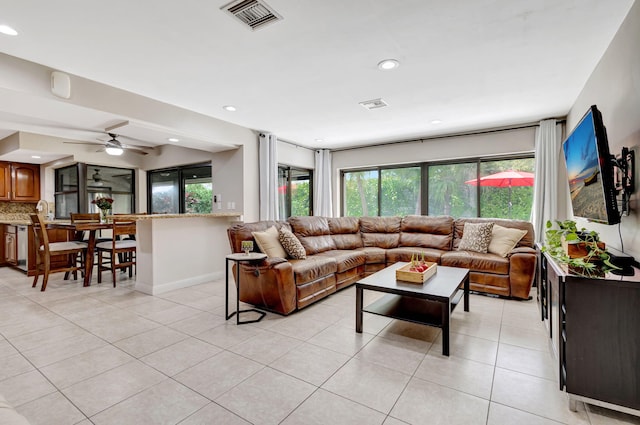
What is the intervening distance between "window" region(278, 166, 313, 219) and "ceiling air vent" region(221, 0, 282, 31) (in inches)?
157

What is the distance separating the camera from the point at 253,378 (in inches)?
77.9

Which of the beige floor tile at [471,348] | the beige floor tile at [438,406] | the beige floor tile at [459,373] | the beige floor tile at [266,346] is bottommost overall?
the beige floor tile at [438,406]

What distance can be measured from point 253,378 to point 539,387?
1790 millimetres

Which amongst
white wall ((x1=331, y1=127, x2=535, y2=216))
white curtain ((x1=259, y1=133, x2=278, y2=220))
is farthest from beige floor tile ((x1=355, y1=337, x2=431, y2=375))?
white wall ((x1=331, y1=127, x2=535, y2=216))

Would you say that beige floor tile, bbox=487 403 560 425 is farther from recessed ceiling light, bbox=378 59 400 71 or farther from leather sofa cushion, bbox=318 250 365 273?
recessed ceiling light, bbox=378 59 400 71

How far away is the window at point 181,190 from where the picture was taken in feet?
18.6

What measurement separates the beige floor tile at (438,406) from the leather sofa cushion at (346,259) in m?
2.05

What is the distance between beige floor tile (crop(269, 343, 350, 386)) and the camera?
2007mm

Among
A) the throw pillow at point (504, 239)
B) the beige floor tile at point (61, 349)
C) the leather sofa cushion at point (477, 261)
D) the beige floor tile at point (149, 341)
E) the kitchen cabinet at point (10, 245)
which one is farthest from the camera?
the kitchen cabinet at point (10, 245)

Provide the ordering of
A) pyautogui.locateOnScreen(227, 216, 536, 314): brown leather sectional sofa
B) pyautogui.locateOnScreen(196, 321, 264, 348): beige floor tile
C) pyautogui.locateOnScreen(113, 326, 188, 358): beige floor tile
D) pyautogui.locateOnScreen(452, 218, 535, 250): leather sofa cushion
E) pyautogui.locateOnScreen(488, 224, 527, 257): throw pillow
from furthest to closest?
pyautogui.locateOnScreen(452, 218, 535, 250): leather sofa cushion, pyautogui.locateOnScreen(488, 224, 527, 257): throw pillow, pyautogui.locateOnScreen(227, 216, 536, 314): brown leather sectional sofa, pyautogui.locateOnScreen(196, 321, 264, 348): beige floor tile, pyautogui.locateOnScreen(113, 326, 188, 358): beige floor tile

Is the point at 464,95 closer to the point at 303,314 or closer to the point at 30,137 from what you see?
the point at 303,314

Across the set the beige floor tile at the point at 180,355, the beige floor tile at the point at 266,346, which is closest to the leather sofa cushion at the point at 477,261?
the beige floor tile at the point at 266,346

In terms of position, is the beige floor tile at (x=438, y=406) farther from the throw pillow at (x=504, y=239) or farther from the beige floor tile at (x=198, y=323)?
the throw pillow at (x=504, y=239)

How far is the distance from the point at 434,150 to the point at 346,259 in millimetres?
2889
